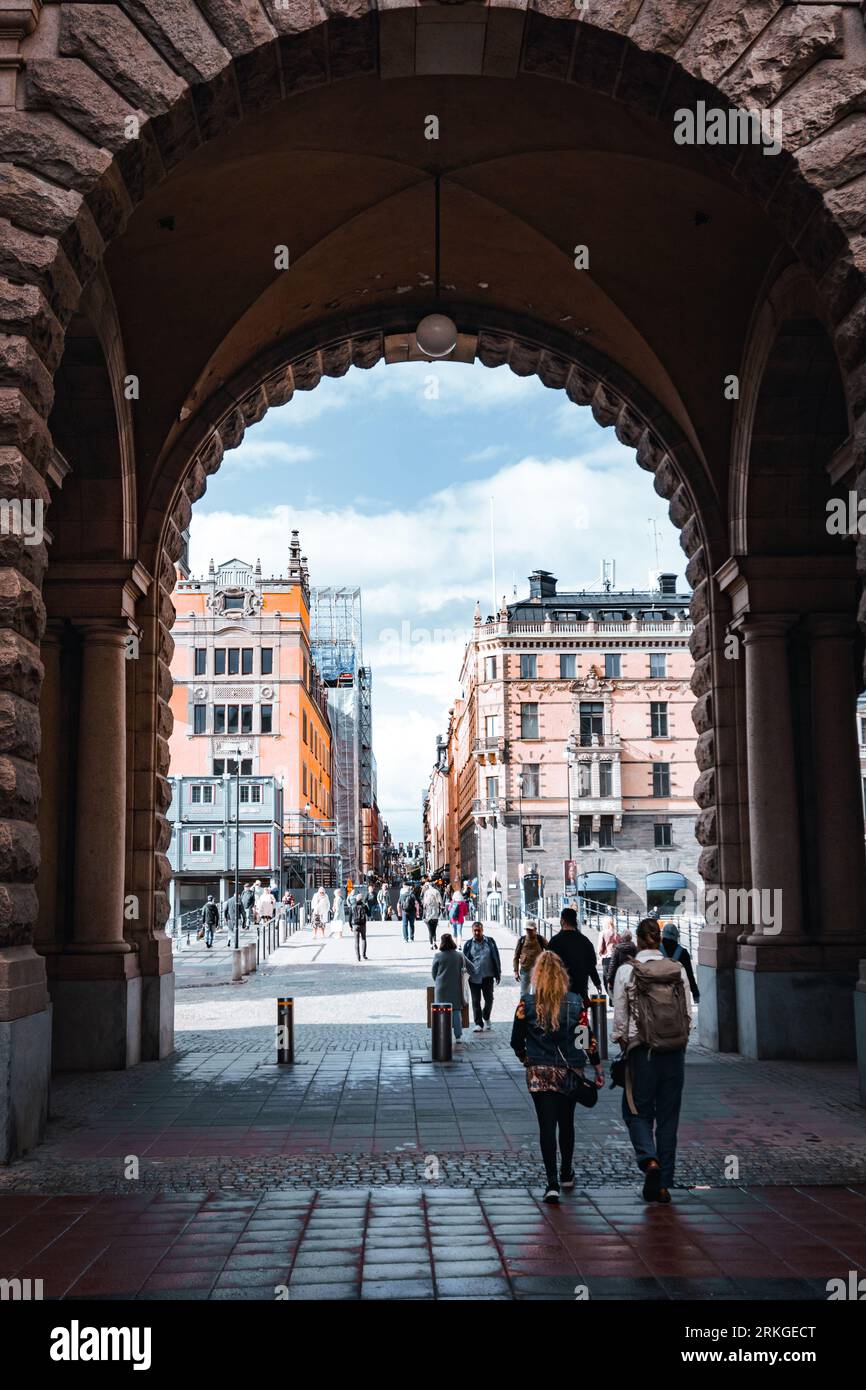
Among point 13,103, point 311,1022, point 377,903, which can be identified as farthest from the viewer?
point 377,903

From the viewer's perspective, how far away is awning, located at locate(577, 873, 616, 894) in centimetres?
6388

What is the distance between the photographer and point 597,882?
64.2 meters

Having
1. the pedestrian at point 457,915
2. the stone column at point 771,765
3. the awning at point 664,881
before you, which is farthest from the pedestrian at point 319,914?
the stone column at point 771,765

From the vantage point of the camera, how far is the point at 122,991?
12984mm

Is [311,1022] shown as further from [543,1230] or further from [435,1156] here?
[543,1230]

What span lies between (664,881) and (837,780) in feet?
169

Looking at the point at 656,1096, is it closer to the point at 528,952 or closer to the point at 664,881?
the point at 528,952

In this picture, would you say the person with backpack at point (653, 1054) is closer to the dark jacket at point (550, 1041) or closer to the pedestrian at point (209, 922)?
the dark jacket at point (550, 1041)

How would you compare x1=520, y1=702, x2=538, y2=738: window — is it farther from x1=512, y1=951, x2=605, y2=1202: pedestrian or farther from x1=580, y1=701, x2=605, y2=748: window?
x1=512, y1=951, x2=605, y2=1202: pedestrian

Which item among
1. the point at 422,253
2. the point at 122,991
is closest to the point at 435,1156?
the point at 122,991

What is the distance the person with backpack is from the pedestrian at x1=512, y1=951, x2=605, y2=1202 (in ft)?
0.80

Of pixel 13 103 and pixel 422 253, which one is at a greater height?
pixel 422 253

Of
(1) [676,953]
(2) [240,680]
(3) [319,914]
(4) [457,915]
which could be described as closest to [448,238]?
(1) [676,953]

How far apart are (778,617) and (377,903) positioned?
163 ft
